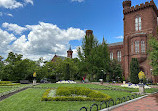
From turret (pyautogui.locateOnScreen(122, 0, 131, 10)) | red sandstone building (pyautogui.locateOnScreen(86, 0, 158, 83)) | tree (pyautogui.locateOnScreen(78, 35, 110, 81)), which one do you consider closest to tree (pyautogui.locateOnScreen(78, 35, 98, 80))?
tree (pyautogui.locateOnScreen(78, 35, 110, 81))

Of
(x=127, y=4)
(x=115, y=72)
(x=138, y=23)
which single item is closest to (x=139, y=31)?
(x=138, y=23)

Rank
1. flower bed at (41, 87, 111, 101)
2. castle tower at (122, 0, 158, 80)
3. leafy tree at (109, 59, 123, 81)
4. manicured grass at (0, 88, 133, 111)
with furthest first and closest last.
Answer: leafy tree at (109, 59, 123, 81), castle tower at (122, 0, 158, 80), flower bed at (41, 87, 111, 101), manicured grass at (0, 88, 133, 111)

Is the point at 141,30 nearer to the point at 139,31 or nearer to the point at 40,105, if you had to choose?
the point at 139,31

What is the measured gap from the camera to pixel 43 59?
39.0m

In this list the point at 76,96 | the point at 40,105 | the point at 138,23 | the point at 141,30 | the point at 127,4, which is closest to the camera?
the point at 40,105

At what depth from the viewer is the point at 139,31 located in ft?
126

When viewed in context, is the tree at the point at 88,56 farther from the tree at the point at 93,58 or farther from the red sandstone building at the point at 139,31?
the red sandstone building at the point at 139,31

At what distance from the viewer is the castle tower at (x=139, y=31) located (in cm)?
3634

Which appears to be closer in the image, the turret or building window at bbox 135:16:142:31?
building window at bbox 135:16:142:31

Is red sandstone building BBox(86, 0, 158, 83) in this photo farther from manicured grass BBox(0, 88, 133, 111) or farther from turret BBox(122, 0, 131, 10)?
manicured grass BBox(0, 88, 133, 111)

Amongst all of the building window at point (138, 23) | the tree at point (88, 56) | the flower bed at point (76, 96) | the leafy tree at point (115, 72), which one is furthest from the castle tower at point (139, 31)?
the flower bed at point (76, 96)

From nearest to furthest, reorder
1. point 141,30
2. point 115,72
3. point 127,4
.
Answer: point 141,30
point 115,72
point 127,4

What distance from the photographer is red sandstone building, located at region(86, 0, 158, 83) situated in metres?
36.2

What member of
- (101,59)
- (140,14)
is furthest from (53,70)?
(140,14)
